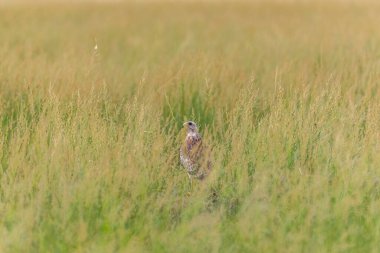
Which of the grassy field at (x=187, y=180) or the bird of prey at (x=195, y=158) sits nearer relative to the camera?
the grassy field at (x=187, y=180)

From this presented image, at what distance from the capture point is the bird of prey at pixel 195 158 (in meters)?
4.82

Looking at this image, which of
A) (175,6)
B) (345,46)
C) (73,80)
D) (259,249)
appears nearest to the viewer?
(259,249)

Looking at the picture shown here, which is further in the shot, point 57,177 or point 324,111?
point 324,111

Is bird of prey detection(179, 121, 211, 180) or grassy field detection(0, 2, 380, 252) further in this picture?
bird of prey detection(179, 121, 211, 180)

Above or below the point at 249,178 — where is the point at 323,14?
below

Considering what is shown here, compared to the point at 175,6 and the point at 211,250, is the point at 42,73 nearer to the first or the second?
the point at 211,250

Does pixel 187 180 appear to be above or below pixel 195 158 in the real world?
below

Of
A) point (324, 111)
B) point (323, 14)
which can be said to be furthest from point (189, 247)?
point (323, 14)

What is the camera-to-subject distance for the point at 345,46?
383 inches

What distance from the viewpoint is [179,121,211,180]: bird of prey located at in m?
4.82

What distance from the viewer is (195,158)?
A: 489 centimetres

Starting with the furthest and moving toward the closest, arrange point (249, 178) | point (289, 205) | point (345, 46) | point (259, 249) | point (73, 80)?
point (345, 46) → point (73, 80) → point (249, 178) → point (289, 205) → point (259, 249)

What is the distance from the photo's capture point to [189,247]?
12.9 ft

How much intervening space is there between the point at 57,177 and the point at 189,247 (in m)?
0.98
